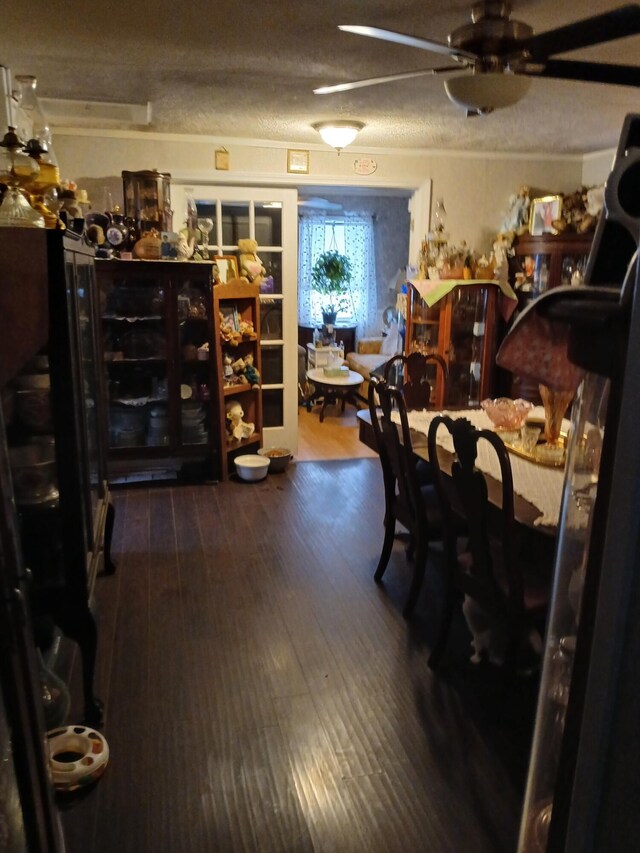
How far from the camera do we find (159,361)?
4141 millimetres

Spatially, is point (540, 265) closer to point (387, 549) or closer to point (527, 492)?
point (387, 549)

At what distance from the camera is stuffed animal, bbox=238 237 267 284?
14.7 ft

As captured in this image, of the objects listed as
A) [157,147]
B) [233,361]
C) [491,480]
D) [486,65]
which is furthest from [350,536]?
[157,147]

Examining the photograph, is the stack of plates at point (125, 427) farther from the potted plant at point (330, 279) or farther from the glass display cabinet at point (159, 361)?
the potted plant at point (330, 279)

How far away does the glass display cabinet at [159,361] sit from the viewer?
401 cm

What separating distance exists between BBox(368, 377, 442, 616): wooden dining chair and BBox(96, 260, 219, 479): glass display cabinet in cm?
176

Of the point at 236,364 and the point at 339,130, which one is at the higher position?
the point at 339,130

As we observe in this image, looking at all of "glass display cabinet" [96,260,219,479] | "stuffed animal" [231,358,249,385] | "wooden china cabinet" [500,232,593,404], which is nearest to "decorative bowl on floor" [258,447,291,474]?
"glass display cabinet" [96,260,219,479]

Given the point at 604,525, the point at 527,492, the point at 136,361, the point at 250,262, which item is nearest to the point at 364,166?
the point at 250,262

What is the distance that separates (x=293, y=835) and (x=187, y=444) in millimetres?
2903

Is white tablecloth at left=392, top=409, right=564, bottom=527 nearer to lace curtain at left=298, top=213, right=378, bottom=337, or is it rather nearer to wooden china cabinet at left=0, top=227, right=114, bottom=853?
wooden china cabinet at left=0, top=227, right=114, bottom=853

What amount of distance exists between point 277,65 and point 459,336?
2666 millimetres

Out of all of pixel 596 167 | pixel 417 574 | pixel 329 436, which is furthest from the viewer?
pixel 329 436

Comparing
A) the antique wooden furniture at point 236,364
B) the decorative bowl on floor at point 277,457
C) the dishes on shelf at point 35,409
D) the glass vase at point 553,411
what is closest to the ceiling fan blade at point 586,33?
the glass vase at point 553,411
